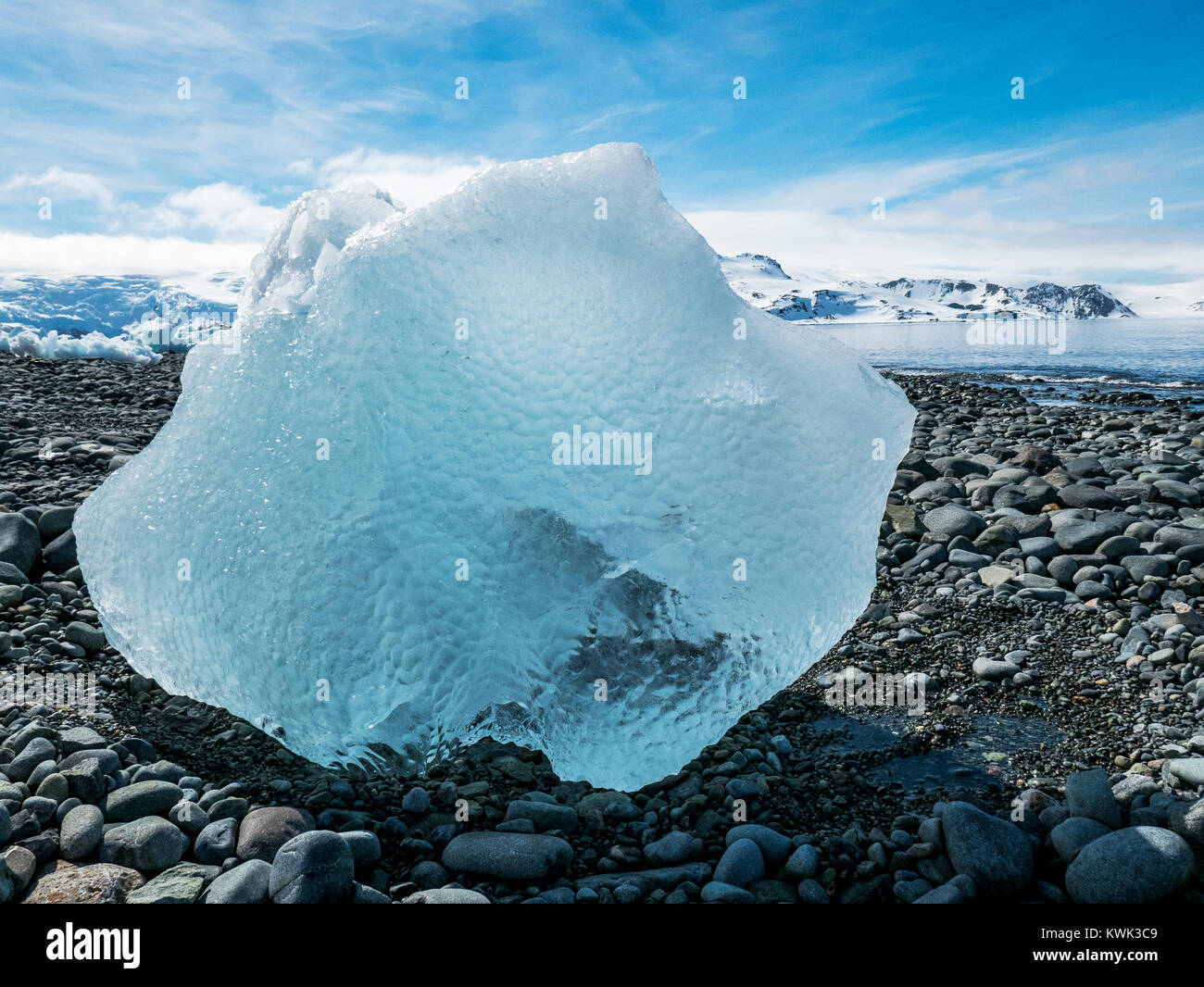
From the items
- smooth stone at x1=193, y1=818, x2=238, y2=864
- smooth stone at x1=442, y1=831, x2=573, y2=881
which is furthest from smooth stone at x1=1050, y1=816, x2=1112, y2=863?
smooth stone at x1=193, y1=818, x2=238, y2=864

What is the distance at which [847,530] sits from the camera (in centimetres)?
347

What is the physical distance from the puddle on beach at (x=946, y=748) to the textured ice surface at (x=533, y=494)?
807 mm

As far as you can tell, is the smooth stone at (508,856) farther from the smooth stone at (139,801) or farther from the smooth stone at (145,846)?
the smooth stone at (139,801)

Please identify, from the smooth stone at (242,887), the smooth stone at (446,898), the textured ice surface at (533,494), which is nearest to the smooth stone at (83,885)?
the smooth stone at (242,887)

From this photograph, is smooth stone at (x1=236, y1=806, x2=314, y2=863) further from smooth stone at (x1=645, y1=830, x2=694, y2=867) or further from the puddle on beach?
the puddle on beach

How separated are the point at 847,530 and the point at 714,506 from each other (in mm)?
635

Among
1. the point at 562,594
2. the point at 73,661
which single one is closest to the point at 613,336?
the point at 562,594

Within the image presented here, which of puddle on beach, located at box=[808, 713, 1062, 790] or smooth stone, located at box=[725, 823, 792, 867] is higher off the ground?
puddle on beach, located at box=[808, 713, 1062, 790]

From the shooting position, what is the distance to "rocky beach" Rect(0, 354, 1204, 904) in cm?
293

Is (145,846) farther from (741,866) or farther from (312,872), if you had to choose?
(741,866)

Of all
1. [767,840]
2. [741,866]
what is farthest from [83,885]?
[767,840]

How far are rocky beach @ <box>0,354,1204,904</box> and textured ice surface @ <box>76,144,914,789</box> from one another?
0.32 m

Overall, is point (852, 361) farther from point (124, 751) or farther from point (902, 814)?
point (124, 751)

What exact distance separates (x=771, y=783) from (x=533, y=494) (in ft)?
5.36
